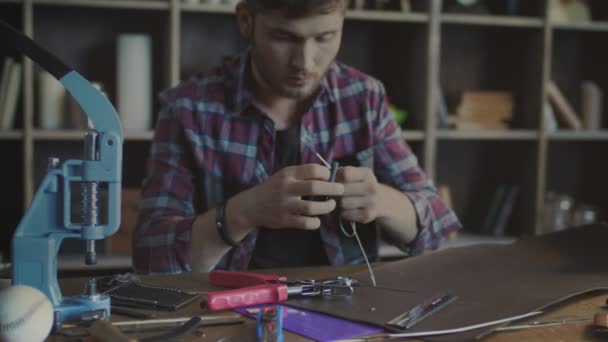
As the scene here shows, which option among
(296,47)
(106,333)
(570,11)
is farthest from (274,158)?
(570,11)

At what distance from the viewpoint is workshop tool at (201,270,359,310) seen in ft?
3.08

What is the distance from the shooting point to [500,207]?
9.93 ft

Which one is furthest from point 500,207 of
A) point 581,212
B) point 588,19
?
point 588,19

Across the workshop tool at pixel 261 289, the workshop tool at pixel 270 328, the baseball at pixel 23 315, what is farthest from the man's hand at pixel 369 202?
the baseball at pixel 23 315

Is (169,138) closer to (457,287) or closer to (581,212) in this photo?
(457,287)

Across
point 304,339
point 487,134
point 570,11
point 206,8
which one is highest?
point 570,11

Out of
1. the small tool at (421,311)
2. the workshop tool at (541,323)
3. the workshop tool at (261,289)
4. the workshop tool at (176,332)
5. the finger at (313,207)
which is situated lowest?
the workshop tool at (541,323)

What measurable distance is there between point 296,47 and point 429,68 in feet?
4.59

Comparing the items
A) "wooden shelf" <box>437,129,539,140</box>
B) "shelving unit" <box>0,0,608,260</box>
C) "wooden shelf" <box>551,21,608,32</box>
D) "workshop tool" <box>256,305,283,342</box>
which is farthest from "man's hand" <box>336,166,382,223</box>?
"wooden shelf" <box>551,21,608,32</box>

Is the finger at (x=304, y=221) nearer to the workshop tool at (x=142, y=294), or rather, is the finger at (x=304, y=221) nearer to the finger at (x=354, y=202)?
the finger at (x=354, y=202)

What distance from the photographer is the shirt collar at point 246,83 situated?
1.62m

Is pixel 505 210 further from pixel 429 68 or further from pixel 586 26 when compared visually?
pixel 586 26

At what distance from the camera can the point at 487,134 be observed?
2.88m

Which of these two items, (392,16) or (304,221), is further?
(392,16)
